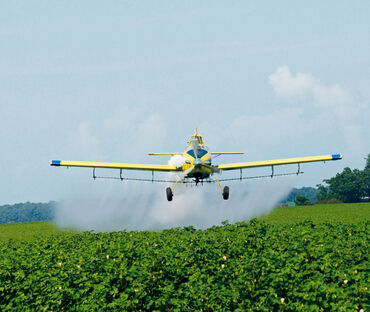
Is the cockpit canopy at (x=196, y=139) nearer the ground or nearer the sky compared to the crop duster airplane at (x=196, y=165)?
nearer the sky

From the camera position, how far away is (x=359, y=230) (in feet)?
49.8

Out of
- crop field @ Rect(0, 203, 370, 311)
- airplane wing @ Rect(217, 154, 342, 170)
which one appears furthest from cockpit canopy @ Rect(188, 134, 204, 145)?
crop field @ Rect(0, 203, 370, 311)

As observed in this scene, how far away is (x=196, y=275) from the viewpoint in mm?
9938

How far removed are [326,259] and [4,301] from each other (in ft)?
26.0

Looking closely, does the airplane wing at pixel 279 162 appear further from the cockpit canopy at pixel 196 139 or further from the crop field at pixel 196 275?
the crop field at pixel 196 275

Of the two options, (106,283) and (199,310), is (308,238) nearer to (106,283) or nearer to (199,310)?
(199,310)

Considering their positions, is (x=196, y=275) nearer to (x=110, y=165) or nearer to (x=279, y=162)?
(x=110, y=165)

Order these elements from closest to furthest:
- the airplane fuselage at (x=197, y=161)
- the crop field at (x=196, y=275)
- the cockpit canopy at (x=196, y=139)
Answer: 1. the crop field at (x=196, y=275)
2. the airplane fuselage at (x=197, y=161)
3. the cockpit canopy at (x=196, y=139)

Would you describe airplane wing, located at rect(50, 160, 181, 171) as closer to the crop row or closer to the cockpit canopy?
the cockpit canopy

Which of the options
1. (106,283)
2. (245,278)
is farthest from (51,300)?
(245,278)

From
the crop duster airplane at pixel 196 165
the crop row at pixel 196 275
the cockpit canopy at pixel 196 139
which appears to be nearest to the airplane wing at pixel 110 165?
the crop duster airplane at pixel 196 165

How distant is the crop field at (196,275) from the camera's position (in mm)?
9086

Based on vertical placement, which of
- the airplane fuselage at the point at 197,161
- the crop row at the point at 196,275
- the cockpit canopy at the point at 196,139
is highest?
the cockpit canopy at the point at 196,139

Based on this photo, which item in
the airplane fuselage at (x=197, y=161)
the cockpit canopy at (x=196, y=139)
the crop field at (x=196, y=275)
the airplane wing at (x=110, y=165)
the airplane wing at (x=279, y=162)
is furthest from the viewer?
the airplane wing at (x=279, y=162)
